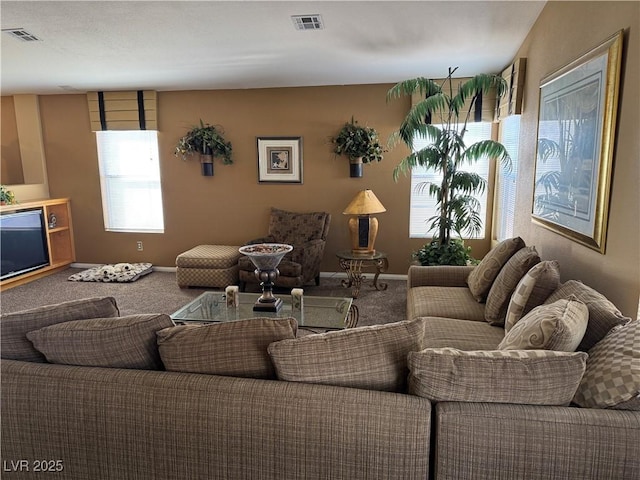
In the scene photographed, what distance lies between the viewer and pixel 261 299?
323 centimetres

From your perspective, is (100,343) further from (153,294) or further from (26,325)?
(153,294)

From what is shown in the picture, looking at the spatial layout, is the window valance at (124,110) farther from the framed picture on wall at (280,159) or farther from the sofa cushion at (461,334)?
the sofa cushion at (461,334)

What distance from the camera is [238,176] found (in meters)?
5.43

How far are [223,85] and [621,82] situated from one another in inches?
166

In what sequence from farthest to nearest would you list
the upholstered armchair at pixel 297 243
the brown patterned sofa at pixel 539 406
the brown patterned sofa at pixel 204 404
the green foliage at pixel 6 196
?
the green foliage at pixel 6 196
the upholstered armchair at pixel 297 243
the brown patterned sofa at pixel 204 404
the brown patterned sofa at pixel 539 406

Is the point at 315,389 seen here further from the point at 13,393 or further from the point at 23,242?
the point at 23,242

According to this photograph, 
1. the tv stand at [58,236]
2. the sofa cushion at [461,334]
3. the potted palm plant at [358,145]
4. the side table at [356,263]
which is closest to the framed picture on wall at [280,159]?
the potted palm plant at [358,145]

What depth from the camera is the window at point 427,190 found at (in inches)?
194

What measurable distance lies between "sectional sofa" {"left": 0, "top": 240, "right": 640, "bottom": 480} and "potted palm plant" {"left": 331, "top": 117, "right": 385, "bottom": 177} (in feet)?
11.6

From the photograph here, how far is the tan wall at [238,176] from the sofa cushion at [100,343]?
392 centimetres

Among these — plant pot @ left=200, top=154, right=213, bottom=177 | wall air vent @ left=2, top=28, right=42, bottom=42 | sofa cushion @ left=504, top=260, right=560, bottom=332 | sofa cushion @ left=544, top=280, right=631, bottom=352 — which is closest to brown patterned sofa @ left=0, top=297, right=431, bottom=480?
sofa cushion @ left=544, top=280, right=631, bottom=352

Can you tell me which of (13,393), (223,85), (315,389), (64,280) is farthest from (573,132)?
(64,280)

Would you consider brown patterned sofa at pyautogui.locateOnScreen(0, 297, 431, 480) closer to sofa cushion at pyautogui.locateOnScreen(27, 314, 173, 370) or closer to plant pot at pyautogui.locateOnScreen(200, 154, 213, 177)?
sofa cushion at pyautogui.locateOnScreen(27, 314, 173, 370)

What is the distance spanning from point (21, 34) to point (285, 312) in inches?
127
